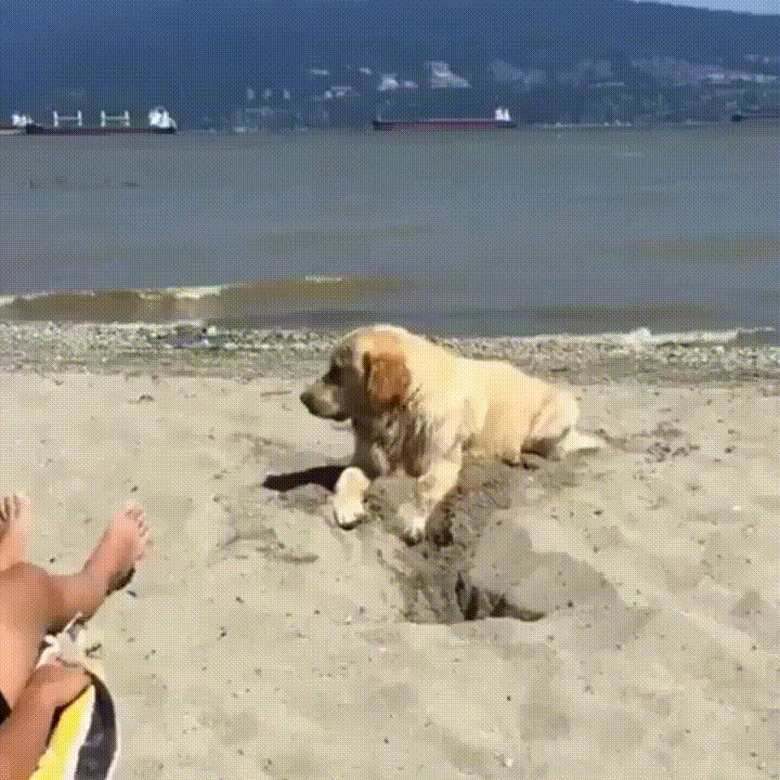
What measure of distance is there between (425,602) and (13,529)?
2330 mm

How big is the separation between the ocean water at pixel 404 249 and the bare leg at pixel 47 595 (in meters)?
12.8

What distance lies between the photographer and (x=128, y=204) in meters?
42.5

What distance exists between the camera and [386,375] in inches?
265

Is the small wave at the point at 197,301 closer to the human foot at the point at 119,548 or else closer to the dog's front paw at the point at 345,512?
the dog's front paw at the point at 345,512

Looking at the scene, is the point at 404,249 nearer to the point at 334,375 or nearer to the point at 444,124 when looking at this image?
the point at 334,375

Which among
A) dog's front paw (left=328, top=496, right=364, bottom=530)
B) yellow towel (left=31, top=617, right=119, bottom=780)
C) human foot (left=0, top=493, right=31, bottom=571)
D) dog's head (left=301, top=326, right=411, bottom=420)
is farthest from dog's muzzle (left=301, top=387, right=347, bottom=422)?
yellow towel (left=31, top=617, right=119, bottom=780)

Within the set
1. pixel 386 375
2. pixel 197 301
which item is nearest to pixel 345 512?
pixel 386 375

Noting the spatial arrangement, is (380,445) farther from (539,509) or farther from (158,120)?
(158,120)

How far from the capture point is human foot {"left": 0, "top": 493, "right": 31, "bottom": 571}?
13.6 ft

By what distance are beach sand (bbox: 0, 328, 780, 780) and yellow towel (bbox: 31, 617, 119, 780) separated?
68 cm

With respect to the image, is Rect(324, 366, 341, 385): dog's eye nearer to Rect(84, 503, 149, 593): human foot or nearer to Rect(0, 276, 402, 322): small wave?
Rect(84, 503, 149, 593): human foot

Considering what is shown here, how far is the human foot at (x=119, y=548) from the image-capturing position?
4359 mm

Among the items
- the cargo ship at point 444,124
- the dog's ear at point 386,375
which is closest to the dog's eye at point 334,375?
the dog's ear at point 386,375

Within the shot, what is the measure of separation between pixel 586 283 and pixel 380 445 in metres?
16.1
